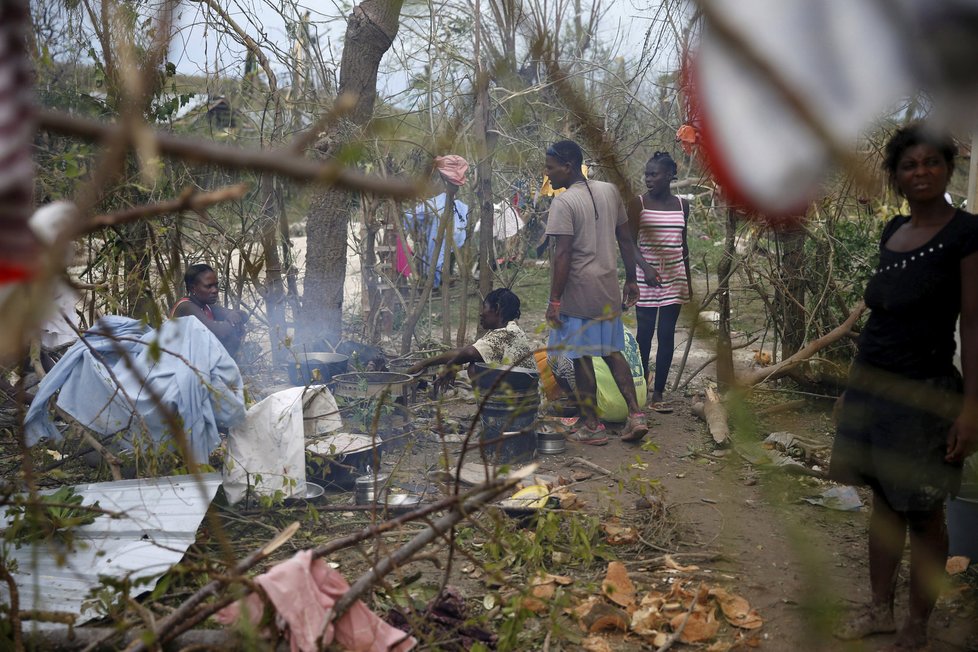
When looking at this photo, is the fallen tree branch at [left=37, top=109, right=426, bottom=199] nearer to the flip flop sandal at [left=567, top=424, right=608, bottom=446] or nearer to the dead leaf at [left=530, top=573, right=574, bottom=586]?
the dead leaf at [left=530, top=573, right=574, bottom=586]

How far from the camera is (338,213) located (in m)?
6.88

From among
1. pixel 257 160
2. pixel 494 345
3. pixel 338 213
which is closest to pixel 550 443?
pixel 494 345

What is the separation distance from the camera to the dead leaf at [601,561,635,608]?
132 inches

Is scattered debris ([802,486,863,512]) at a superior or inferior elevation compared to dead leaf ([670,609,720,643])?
superior

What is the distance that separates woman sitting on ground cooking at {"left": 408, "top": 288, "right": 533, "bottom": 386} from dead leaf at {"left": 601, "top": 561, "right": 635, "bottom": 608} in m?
2.03

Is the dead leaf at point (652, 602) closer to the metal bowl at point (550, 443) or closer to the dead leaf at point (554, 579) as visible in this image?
the dead leaf at point (554, 579)

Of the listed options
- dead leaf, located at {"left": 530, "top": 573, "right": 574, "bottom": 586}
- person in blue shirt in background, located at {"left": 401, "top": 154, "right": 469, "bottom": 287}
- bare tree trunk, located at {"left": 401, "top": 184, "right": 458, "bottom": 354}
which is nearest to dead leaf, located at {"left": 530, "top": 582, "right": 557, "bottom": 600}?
dead leaf, located at {"left": 530, "top": 573, "right": 574, "bottom": 586}

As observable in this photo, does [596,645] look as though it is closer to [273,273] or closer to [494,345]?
[494,345]

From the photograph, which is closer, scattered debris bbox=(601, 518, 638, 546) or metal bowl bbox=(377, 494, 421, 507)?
scattered debris bbox=(601, 518, 638, 546)

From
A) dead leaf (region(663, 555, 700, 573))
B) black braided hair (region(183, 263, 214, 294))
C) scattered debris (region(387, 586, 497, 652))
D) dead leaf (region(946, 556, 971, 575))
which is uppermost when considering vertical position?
black braided hair (region(183, 263, 214, 294))

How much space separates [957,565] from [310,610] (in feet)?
8.69

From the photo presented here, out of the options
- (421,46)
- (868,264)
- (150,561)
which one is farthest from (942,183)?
(421,46)

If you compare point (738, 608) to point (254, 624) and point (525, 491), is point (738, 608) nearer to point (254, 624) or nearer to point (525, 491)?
point (525, 491)

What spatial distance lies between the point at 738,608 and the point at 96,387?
3.21m
